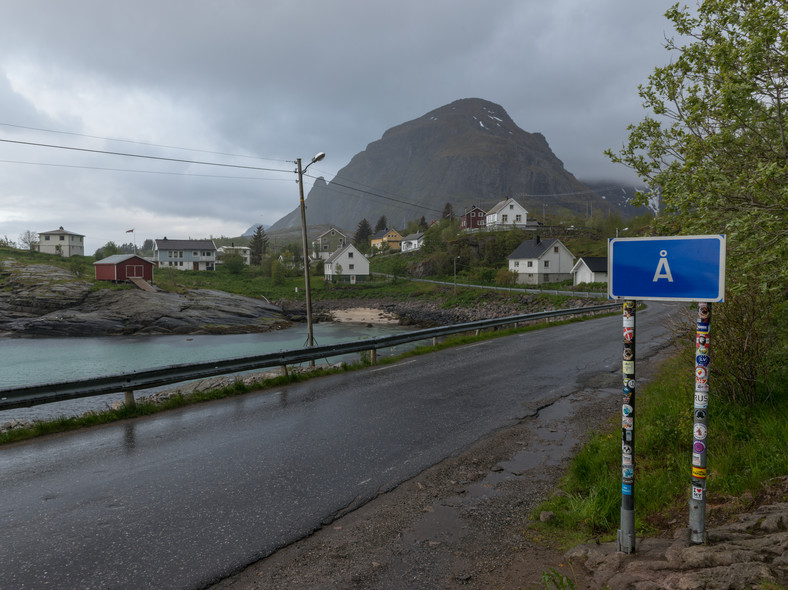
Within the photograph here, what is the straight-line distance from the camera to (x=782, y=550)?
10.3ft

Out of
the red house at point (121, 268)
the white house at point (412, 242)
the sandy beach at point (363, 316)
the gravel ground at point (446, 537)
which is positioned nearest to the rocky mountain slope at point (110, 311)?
the red house at point (121, 268)

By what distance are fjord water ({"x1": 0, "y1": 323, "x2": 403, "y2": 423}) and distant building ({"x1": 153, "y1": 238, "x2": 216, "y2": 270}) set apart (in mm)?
54740

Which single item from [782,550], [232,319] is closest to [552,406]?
[782,550]

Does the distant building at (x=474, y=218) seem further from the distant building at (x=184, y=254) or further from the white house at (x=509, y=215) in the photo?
the distant building at (x=184, y=254)

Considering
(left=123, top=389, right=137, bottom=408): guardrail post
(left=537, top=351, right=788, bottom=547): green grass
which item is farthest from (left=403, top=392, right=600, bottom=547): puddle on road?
(left=123, top=389, right=137, bottom=408): guardrail post

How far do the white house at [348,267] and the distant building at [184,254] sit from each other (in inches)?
1106

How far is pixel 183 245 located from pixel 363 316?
5761cm

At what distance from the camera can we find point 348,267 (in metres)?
91.6

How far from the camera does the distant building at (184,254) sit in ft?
319

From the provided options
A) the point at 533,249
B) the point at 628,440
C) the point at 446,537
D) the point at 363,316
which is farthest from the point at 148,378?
the point at 533,249

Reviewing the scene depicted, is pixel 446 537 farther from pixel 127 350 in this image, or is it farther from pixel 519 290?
pixel 519 290

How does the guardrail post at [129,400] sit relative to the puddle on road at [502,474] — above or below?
above

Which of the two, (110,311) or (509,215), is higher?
(509,215)

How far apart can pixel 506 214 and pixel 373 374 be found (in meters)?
102
